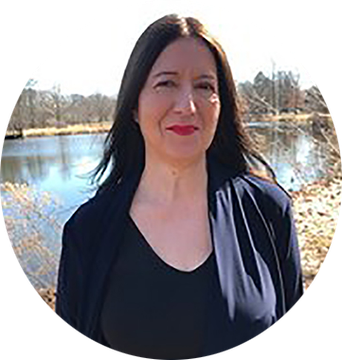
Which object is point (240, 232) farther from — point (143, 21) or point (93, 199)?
point (143, 21)

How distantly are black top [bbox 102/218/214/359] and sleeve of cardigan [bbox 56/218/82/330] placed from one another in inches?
4.3

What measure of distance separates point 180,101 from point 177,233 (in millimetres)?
375

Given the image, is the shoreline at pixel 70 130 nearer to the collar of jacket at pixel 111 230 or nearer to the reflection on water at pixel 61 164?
the reflection on water at pixel 61 164

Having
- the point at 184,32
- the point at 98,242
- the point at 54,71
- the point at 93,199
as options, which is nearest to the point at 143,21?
the point at 184,32

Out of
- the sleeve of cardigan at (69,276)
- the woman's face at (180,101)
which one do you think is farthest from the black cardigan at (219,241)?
the woman's face at (180,101)

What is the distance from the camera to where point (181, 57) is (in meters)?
1.13

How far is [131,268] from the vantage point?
1191mm

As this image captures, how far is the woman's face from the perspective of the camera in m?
1.14

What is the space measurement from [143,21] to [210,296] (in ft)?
2.59

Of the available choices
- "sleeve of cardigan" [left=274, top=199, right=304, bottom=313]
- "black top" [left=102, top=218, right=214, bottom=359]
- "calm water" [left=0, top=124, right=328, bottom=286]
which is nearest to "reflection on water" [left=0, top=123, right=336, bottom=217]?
"calm water" [left=0, top=124, right=328, bottom=286]

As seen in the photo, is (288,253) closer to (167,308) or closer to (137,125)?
(167,308)

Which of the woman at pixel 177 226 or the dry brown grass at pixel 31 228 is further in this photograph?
the dry brown grass at pixel 31 228

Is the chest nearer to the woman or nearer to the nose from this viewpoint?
the woman

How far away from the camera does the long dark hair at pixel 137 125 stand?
45.0 inches
